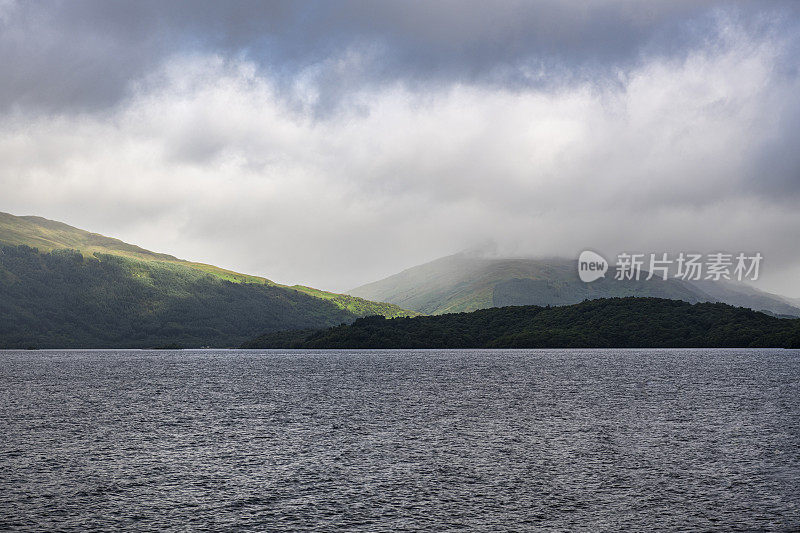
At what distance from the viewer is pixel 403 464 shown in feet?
184

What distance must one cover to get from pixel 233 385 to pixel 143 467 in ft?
347

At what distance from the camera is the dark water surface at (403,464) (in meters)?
39.0

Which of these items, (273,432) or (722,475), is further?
(273,432)

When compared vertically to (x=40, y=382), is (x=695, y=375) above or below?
above

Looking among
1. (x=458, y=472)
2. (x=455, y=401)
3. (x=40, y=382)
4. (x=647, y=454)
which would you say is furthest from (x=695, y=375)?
(x=40, y=382)

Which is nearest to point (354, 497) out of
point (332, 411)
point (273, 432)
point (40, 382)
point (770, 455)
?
point (273, 432)

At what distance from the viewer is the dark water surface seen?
128 feet

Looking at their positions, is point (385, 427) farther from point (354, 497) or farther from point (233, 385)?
point (233, 385)

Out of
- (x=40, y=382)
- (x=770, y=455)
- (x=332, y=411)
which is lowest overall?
(x=40, y=382)

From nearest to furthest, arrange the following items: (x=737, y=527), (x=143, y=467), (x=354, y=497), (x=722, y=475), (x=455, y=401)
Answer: (x=737, y=527) < (x=354, y=497) < (x=722, y=475) < (x=143, y=467) < (x=455, y=401)

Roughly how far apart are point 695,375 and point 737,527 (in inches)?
6256

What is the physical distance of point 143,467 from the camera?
5488 centimetres

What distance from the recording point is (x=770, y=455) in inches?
2324

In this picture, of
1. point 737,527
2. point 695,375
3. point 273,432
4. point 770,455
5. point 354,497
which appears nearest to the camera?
point 737,527
